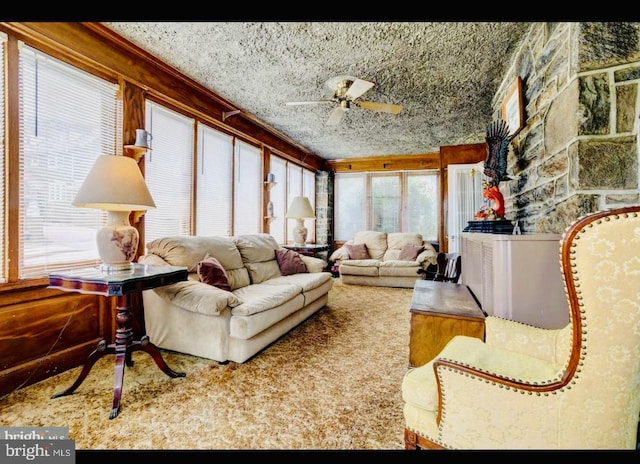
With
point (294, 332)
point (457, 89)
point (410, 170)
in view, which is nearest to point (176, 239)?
point (294, 332)

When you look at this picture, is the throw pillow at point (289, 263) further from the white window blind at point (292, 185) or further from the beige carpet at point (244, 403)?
the white window blind at point (292, 185)

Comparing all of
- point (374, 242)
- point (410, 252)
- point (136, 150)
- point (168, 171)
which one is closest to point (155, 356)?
point (136, 150)

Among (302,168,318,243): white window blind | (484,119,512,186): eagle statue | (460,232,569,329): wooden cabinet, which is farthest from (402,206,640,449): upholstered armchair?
(302,168,318,243): white window blind

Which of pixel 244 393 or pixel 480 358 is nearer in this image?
pixel 480 358

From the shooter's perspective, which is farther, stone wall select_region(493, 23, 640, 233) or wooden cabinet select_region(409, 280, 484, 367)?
wooden cabinet select_region(409, 280, 484, 367)

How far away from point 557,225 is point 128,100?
3.43 metres

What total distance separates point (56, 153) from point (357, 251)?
15.1 feet

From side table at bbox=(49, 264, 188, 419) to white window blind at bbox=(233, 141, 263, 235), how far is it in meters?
2.25

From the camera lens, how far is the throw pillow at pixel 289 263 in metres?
3.79

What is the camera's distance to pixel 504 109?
2.97 meters

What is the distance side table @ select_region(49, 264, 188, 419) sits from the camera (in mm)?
1700

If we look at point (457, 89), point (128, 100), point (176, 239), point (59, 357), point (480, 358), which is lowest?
point (59, 357)

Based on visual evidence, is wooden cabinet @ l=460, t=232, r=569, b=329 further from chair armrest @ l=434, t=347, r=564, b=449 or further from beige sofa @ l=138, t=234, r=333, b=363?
beige sofa @ l=138, t=234, r=333, b=363
